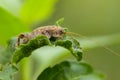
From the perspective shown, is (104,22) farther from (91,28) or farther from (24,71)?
(24,71)

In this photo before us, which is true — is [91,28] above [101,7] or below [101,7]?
below

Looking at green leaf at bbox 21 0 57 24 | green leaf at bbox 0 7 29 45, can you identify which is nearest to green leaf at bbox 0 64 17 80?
green leaf at bbox 0 7 29 45

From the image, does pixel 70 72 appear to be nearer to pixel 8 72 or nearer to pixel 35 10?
pixel 8 72

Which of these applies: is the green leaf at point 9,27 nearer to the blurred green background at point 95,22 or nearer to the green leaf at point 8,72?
the green leaf at point 8,72

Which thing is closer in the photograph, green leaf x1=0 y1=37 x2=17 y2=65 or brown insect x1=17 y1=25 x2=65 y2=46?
brown insect x1=17 y1=25 x2=65 y2=46

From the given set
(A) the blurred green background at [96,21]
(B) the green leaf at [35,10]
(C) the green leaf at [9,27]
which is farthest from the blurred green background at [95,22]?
(C) the green leaf at [9,27]

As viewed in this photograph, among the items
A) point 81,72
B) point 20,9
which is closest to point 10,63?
point 81,72

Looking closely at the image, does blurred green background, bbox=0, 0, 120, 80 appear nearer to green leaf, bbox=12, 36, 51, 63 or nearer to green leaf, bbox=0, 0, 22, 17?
green leaf, bbox=0, 0, 22, 17

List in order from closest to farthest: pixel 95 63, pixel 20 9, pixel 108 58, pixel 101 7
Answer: pixel 20 9 < pixel 95 63 < pixel 108 58 < pixel 101 7
